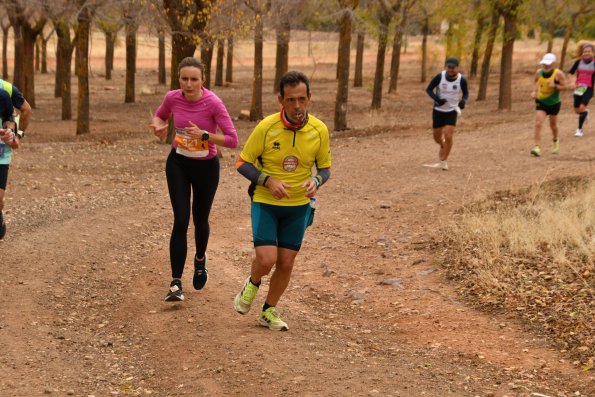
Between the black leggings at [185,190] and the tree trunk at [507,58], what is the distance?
2008 centimetres

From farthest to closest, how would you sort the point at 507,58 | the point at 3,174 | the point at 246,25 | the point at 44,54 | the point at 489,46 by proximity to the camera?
Answer: the point at 44,54 → the point at 489,46 → the point at 507,58 → the point at 246,25 → the point at 3,174

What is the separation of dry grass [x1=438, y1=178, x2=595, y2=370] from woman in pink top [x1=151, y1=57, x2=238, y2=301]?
2.63 m

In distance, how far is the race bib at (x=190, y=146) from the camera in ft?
22.5

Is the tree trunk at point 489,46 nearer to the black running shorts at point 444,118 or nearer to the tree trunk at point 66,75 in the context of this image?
the tree trunk at point 66,75

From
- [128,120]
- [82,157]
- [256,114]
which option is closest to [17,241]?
[82,157]

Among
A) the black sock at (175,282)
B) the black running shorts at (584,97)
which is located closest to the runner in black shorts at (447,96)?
the black running shorts at (584,97)

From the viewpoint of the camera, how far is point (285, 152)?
6012 mm

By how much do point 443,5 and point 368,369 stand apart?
28159 millimetres

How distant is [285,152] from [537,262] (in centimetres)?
348

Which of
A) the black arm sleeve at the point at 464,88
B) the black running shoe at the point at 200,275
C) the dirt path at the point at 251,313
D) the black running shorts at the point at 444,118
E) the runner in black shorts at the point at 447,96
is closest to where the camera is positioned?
the dirt path at the point at 251,313

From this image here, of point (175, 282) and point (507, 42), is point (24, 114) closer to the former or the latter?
point (175, 282)

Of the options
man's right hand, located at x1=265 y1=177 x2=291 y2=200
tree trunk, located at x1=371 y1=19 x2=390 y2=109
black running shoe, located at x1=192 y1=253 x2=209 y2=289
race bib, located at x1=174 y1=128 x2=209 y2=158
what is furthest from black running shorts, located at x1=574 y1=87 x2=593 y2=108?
man's right hand, located at x1=265 y1=177 x2=291 y2=200

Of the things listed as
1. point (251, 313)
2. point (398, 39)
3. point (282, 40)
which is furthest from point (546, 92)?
point (398, 39)

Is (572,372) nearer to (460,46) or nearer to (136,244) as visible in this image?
(136,244)
